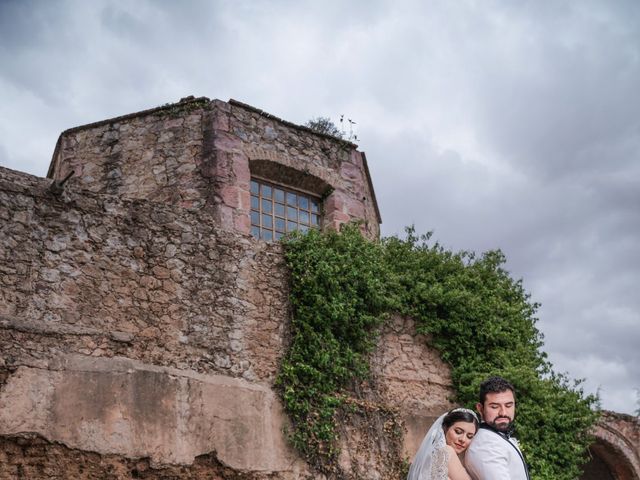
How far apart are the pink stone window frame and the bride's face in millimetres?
6411

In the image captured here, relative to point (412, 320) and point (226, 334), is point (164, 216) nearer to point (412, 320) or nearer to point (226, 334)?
point (226, 334)

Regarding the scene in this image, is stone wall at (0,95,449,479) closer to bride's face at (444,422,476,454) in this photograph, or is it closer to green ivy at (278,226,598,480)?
green ivy at (278,226,598,480)

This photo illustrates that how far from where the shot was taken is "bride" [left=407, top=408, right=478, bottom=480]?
545cm

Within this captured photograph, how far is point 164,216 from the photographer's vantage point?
869 cm

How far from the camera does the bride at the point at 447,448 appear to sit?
5445 mm

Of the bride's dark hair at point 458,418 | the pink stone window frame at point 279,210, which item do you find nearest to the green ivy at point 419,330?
the pink stone window frame at point 279,210

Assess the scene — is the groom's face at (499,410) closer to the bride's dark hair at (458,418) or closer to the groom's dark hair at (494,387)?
the groom's dark hair at (494,387)

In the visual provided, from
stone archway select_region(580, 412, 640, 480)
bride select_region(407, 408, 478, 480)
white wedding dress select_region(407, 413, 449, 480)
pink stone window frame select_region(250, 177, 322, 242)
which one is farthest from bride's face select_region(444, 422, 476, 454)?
stone archway select_region(580, 412, 640, 480)

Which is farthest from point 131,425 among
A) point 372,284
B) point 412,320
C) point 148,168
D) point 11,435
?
point 148,168

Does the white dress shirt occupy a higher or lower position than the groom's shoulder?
lower

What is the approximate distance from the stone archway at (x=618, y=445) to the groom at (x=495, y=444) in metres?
10.8

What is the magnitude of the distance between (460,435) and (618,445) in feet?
36.2

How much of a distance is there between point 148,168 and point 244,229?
1.98 m

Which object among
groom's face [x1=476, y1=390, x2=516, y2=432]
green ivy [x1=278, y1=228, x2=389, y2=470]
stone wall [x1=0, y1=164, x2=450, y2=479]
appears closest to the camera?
groom's face [x1=476, y1=390, x2=516, y2=432]
